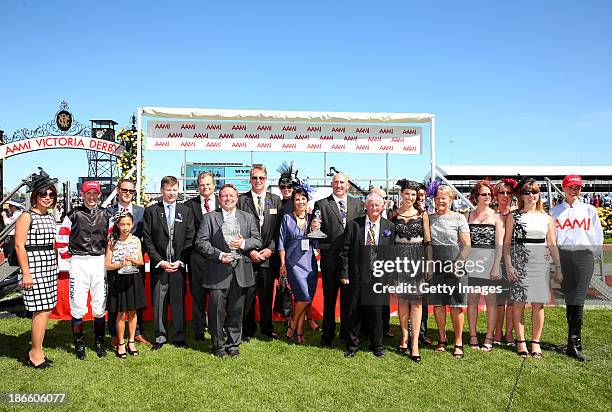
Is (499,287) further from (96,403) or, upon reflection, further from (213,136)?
(213,136)

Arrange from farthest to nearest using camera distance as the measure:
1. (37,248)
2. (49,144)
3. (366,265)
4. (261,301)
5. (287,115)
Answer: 1. (49,144)
2. (287,115)
3. (261,301)
4. (366,265)
5. (37,248)

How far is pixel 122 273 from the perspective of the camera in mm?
4562

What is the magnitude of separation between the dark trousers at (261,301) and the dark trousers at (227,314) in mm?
360

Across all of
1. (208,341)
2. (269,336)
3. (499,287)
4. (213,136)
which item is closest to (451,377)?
(499,287)

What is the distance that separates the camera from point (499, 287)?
4.79 m

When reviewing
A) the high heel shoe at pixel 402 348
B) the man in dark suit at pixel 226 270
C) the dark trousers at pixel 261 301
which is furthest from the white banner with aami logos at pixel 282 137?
the high heel shoe at pixel 402 348

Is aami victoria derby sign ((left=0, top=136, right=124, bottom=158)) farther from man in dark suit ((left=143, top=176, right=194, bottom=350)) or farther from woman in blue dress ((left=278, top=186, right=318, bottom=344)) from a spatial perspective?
woman in blue dress ((left=278, top=186, right=318, bottom=344))

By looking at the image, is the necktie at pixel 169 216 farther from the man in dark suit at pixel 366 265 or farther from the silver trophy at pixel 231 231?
the man in dark suit at pixel 366 265

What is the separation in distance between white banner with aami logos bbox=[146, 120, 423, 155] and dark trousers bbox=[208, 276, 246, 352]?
3836mm

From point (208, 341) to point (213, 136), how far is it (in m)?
4.04

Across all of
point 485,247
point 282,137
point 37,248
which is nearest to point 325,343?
point 485,247

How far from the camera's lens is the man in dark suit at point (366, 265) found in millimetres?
4652

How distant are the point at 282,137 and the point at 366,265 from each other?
13.1 feet

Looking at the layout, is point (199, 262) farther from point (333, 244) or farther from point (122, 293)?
point (333, 244)
